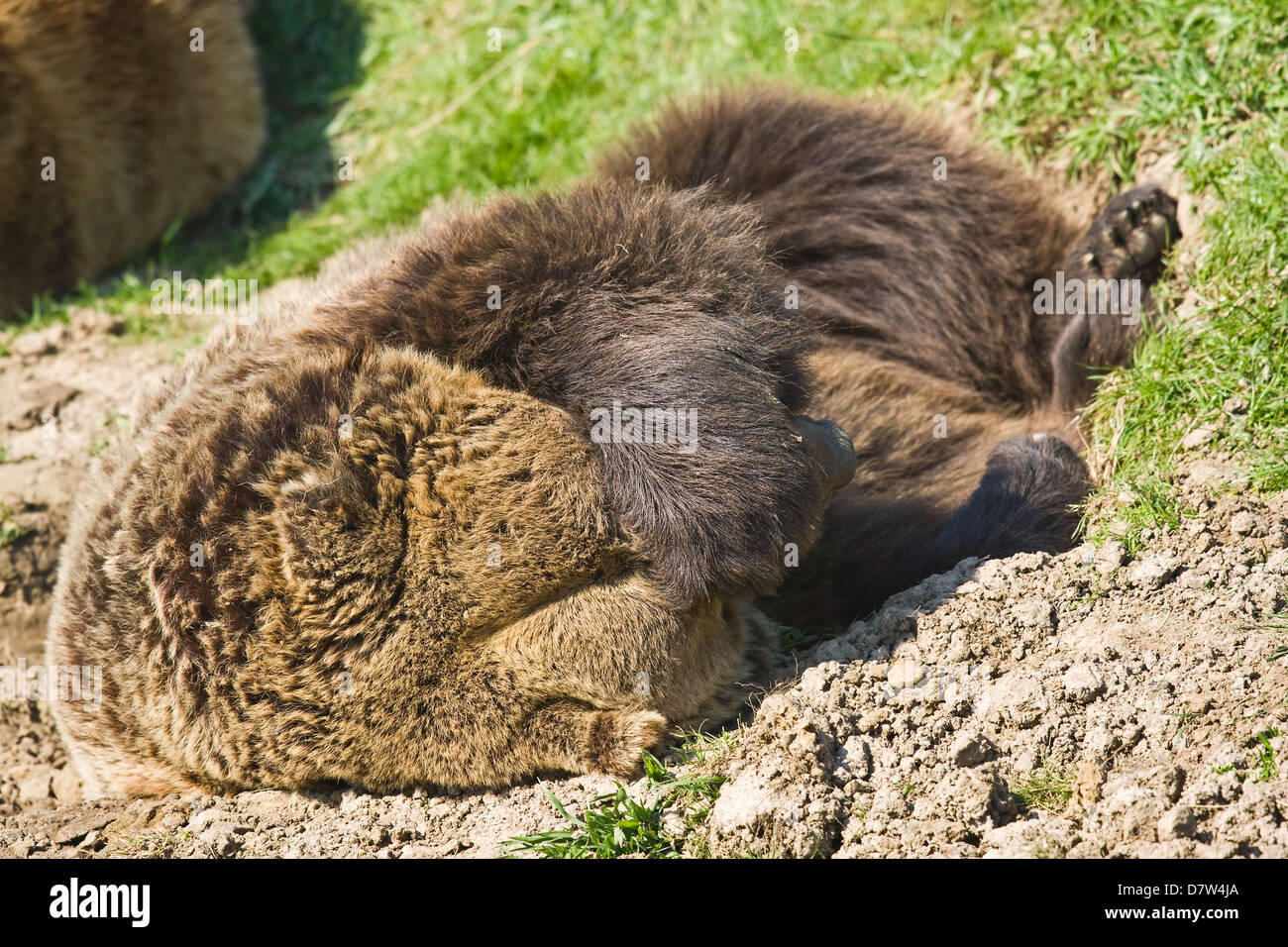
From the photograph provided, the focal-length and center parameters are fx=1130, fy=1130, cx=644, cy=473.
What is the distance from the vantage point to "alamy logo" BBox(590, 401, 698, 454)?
2895 millimetres

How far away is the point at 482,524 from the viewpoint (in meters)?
2.84

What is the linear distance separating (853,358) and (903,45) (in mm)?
2246

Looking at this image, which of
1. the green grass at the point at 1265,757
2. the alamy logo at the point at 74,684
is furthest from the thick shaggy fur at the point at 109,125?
the green grass at the point at 1265,757

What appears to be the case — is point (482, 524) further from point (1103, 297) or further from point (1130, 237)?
point (1130, 237)

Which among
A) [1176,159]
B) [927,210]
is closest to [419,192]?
[927,210]

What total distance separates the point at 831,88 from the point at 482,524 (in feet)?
11.7

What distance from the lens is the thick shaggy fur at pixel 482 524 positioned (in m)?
2.84

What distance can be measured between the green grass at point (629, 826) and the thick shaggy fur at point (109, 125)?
4.78 metres

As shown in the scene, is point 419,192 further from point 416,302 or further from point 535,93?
point 416,302

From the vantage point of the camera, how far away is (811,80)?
5.59 m

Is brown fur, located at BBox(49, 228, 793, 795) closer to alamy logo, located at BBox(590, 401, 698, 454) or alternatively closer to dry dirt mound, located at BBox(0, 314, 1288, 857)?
alamy logo, located at BBox(590, 401, 698, 454)

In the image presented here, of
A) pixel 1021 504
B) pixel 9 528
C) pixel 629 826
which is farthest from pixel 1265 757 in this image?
pixel 9 528

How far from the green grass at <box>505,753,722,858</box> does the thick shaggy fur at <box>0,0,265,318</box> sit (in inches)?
188
